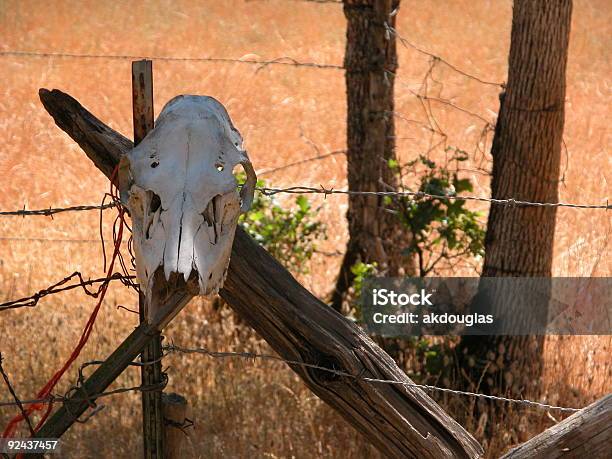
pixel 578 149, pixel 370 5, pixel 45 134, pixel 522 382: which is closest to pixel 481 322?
pixel 522 382

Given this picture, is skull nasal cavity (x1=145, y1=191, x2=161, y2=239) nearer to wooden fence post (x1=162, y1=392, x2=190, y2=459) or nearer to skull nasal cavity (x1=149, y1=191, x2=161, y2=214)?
skull nasal cavity (x1=149, y1=191, x2=161, y2=214)

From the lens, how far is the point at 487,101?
1152cm

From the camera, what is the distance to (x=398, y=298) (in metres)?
5.54

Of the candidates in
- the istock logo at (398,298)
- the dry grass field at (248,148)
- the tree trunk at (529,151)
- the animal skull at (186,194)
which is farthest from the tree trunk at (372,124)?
the animal skull at (186,194)

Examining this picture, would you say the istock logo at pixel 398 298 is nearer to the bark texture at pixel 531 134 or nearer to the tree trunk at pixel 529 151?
the tree trunk at pixel 529 151

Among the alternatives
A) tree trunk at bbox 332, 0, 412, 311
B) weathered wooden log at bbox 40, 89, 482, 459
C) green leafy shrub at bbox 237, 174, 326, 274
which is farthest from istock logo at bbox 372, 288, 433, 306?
weathered wooden log at bbox 40, 89, 482, 459

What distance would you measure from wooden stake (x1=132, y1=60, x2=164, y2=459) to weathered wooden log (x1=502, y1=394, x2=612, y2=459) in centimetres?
112

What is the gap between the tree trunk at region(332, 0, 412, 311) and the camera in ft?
18.9

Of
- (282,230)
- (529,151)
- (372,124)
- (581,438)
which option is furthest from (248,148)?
(581,438)

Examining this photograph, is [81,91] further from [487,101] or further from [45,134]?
[487,101]

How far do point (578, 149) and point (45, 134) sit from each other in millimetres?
5389

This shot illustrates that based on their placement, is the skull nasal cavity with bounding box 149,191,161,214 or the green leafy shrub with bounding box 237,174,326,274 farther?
the green leafy shrub with bounding box 237,174,326,274

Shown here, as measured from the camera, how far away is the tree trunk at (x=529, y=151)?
4.50m

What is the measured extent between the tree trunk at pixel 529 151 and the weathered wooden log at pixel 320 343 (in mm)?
1633
